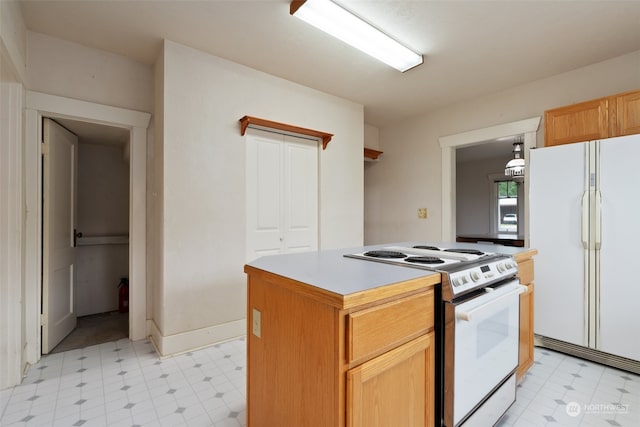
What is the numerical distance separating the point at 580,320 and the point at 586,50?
7.46ft

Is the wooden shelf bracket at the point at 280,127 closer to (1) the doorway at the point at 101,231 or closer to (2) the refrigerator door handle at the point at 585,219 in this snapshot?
(1) the doorway at the point at 101,231

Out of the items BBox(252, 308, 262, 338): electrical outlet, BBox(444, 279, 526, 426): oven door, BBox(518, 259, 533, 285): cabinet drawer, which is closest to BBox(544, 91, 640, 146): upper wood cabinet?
Result: BBox(518, 259, 533, 285): cabinet drawer

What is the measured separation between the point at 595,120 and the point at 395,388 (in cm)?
278

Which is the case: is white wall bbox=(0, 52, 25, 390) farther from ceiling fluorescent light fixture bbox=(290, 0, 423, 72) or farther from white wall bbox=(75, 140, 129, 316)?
ceiling fluorescent light fixture bbox=(290, 0, 423, 72)

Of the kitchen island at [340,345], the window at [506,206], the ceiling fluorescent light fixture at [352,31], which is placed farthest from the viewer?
the window at [506,206]

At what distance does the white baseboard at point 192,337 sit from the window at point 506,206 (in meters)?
6.76

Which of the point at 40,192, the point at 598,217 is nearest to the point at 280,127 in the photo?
the point at 40,192

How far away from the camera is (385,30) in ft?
7.80

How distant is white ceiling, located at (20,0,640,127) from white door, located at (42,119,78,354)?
93 cm

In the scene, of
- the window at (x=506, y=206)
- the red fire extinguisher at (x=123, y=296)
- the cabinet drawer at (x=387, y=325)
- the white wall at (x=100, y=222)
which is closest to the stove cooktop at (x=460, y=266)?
the cabinet drawer at (x=387, y=325)

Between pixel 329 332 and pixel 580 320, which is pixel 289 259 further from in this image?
pixel 580 320

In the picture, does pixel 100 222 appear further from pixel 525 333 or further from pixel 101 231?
pixel 525 333

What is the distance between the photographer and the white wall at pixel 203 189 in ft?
8.38

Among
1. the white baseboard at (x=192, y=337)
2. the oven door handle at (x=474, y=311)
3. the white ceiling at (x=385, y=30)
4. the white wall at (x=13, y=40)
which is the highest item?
the white ceiling at (x=385, y=30)
